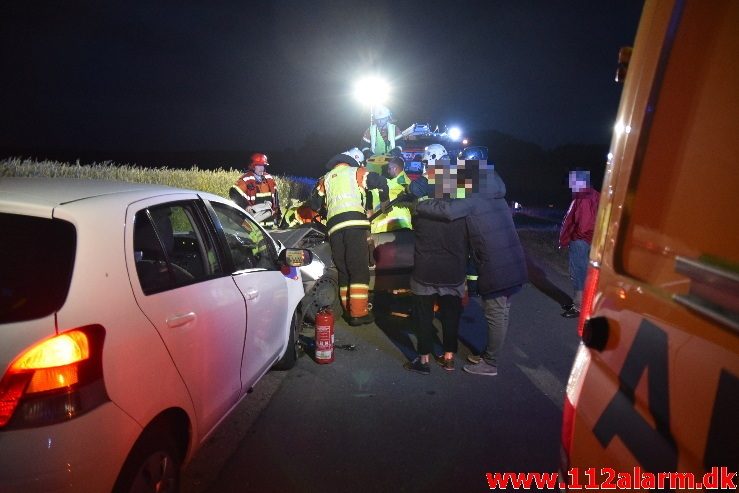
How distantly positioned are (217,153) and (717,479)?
295 feet

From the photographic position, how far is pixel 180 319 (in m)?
2.40

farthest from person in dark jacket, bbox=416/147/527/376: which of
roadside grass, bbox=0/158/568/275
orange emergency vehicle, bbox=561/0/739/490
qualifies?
roadside grass, bbox=0/158/568/275

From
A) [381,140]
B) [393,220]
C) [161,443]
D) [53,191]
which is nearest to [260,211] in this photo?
[393,220]

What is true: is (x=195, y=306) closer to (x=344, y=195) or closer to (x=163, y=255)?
(x=163, y=255)

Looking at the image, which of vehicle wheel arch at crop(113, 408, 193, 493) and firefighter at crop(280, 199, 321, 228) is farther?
firefighter at crop(280, 199, 321, 228)

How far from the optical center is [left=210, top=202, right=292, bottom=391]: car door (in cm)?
323

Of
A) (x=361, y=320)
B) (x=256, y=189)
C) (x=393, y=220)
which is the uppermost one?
(x=393, y=220)

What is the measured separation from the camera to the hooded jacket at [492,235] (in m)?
4.09

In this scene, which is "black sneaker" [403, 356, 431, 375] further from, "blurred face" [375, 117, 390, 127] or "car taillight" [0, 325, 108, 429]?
"blurred face" [375, 117, 390, 127]

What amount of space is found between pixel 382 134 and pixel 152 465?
1011 cm

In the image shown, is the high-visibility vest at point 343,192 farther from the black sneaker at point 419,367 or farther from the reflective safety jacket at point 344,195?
the black sneaker at point 419,367

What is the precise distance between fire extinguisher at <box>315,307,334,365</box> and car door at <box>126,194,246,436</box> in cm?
144

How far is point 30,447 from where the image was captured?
5.61 ft

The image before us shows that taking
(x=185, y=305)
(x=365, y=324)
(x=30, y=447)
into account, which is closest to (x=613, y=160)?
(x=185, y=305)
